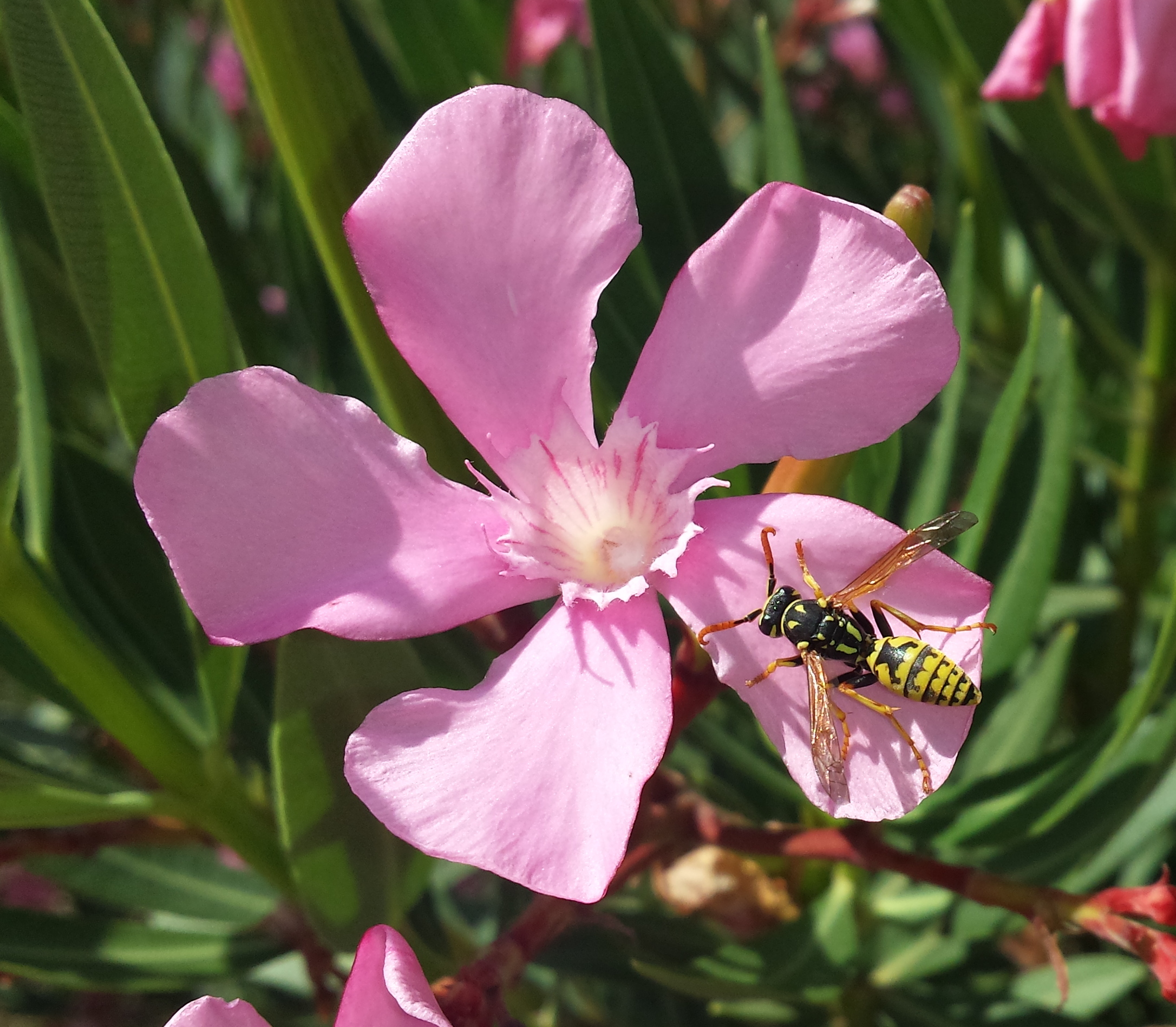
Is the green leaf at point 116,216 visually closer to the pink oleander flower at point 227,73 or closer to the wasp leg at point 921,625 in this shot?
the wasp leg at point 921,625

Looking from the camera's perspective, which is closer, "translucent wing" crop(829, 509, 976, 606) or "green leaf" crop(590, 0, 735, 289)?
"translucent wing" crop(829, 509, 976, 606)

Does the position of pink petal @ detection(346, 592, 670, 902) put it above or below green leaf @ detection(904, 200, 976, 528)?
above

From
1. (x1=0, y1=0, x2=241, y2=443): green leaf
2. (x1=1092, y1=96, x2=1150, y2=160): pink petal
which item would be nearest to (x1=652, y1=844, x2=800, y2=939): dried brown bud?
(x1=0, y1=0, x2=241, y2=443): green leaf

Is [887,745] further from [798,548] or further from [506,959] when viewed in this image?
[506,959]

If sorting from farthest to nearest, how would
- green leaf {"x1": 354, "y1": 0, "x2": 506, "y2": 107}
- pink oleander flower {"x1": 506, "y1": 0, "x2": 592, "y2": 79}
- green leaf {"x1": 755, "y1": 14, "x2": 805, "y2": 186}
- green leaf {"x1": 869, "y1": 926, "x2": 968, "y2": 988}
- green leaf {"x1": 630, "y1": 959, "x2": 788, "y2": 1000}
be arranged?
1. pink oleander flower {"x1": 506, "y1": 0, "x2": 592, "y2": 79}
2. green leaf {"x1": 354, "y1": 0, "x2": 506, "y2": 107}
3. green leaf {"x1": 869, "y1": 926, "x2": 968, "y2": 988}
4. green leaf {"x1": 755, "y1": 14, "x2": 805, "y2": 186}
5. green leaf {"x1": 630, "y1": 959, "x2": 788, "y2": 1000}

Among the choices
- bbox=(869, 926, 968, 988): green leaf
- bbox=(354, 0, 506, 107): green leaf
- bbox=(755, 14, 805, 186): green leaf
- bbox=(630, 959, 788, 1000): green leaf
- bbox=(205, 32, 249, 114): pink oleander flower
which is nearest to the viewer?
bbox=(630, 959, 788, 1000): green leaf

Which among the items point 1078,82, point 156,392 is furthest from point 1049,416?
point 156,392

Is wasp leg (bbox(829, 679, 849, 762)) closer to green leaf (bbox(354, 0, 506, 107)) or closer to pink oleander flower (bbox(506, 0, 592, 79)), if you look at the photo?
green leaf (bbox(354, 0, 506, 107))

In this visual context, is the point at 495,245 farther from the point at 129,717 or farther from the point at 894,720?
the point at 129,717

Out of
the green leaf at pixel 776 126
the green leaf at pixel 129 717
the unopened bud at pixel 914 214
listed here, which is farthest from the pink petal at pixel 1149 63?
the green leaf at pixel 129 717
